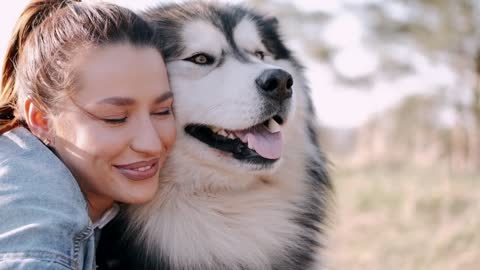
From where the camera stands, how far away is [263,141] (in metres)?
2.68

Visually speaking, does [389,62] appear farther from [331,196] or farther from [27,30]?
[27,30]

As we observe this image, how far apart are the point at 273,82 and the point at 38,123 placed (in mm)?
859

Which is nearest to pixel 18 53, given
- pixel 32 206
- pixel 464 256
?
pixel 32 206

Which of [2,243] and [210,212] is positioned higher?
[2,243]

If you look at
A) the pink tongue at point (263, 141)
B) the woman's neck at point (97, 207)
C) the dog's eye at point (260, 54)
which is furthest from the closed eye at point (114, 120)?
the dog's eye at point (260, 54)

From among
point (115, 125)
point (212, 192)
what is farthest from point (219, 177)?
point (115, 125)

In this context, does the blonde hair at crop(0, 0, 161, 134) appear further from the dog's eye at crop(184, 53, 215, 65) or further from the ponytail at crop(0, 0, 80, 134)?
the dog's eye at crop(184, 53, 215, 65)

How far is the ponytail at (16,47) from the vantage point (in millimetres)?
2436

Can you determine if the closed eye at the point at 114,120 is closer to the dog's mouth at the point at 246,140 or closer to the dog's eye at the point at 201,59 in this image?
the dog's mouth at the point at 246,140

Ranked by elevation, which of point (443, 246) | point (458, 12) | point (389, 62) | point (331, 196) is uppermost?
point (331, 196)

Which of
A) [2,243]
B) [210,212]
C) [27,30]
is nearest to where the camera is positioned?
[2,243]

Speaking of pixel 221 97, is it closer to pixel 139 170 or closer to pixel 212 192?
pixel 212 192

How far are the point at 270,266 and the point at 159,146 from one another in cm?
70

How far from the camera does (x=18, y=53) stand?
8.11 feet
